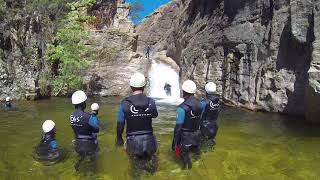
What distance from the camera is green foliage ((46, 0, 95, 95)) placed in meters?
28.2

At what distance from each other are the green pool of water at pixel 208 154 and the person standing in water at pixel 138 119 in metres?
0.81

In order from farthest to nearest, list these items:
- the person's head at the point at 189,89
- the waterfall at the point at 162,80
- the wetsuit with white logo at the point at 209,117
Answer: the waterfall at the point at 162,80
the wetsuit with white logo at the point at 209,117
the person's head at the point at 189,89

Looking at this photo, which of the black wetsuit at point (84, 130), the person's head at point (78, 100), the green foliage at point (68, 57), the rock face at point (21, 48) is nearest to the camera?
the black wetsuit at point (84, 130)

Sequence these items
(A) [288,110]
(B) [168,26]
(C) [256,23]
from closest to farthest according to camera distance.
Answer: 1. (A) [288,110]
2. (C) [256,23]
3. (B) [168,26]

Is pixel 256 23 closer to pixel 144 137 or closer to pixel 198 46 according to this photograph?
pixel 198 46

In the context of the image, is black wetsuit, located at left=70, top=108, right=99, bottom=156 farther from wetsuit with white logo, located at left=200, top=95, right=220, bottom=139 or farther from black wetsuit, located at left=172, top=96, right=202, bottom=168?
wetsuit with white logo, located at left=200, top=95, right=220, bottom=139

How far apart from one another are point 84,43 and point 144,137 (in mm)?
25513

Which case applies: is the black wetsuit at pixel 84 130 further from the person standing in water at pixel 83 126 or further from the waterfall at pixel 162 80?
the waterfall at pixel 162 80

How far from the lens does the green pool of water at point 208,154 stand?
29.1 ft

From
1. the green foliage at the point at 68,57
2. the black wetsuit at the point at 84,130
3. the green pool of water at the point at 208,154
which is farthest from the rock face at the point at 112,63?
the black wetsuit at the point at 84,130

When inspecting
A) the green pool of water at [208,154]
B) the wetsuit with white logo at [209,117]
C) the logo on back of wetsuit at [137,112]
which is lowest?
the green pool of water at [208,154]

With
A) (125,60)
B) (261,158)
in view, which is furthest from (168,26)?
(261,158)

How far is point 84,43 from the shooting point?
31969 mm

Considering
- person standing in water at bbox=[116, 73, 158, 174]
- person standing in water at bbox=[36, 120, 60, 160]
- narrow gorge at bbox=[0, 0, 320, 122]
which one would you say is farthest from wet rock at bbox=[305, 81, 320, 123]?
person standing in water at bbox=[36, 120, 60, 160]
